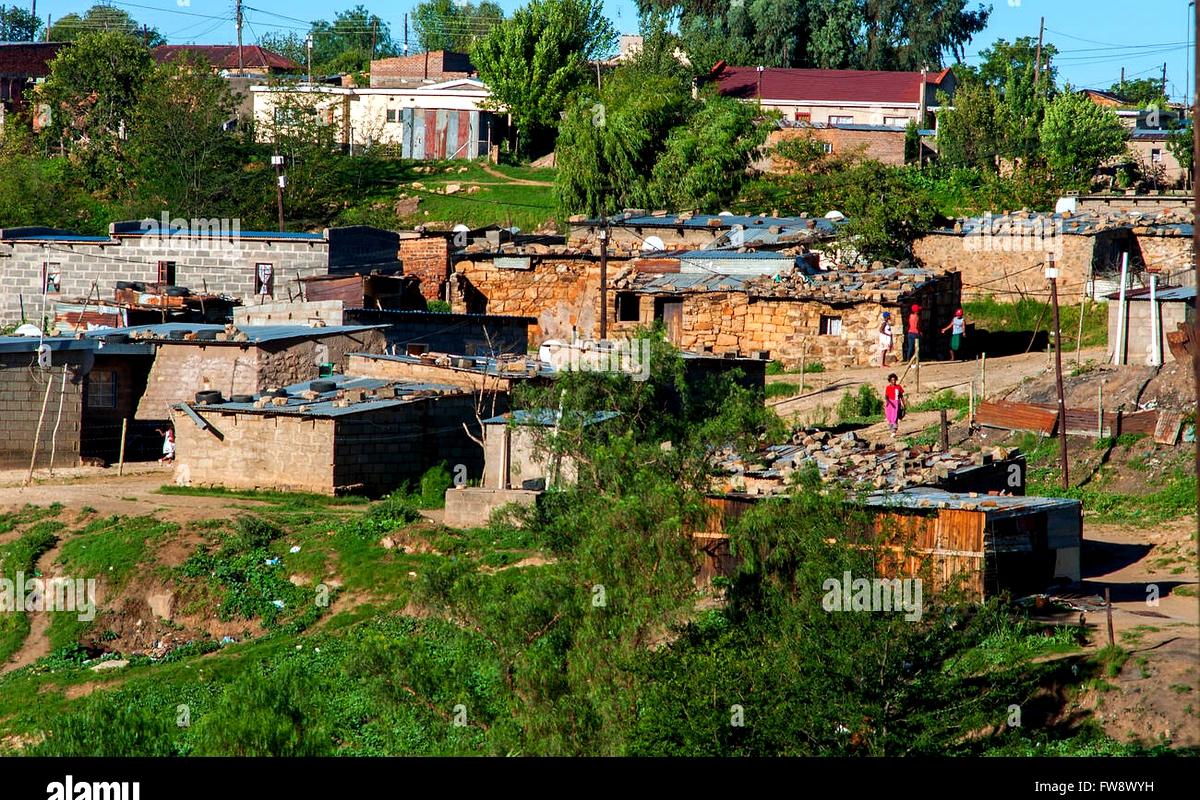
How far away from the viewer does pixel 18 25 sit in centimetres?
9031

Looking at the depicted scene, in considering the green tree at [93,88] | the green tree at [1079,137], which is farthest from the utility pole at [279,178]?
the green tree at [1079,137]

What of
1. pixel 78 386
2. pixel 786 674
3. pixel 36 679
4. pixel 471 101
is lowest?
pixel 36 679

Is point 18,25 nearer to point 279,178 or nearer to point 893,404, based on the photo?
point 279,178

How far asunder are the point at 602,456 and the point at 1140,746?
709cm

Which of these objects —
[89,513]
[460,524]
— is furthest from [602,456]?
[89,513]

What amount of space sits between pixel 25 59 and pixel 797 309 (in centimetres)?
4883

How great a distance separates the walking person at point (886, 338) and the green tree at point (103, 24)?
6092 cm

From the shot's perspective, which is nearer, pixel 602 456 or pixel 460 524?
pixel 602 456

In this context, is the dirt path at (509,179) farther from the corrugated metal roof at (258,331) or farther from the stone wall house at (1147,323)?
the stone wall house at (1147,323)

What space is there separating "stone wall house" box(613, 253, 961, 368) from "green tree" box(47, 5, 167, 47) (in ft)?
185

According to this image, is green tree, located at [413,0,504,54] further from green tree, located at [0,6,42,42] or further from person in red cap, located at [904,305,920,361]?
person in red cap, located at [904,305,920,361]

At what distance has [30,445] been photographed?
28.9 meters

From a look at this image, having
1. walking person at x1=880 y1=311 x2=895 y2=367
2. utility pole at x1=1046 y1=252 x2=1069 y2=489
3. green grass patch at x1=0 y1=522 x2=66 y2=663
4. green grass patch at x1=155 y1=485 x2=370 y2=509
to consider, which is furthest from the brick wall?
utility pole at x1=1046 y1=252 x2=1069 y2=489

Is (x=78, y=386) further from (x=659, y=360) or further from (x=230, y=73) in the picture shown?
(x=230, y=73)
